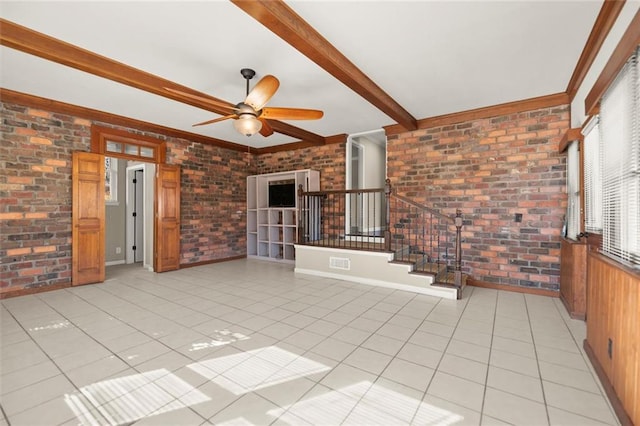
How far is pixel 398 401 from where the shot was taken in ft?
5.72

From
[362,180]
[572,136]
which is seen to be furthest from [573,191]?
[362,180]

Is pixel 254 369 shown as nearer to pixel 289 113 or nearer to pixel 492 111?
pixel 289 113

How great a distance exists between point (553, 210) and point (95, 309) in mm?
6059

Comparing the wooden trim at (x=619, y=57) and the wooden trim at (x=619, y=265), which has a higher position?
the wooden trim at (x=619, y=57)

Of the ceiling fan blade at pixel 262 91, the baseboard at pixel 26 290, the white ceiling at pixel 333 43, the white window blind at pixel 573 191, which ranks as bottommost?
the baseboard at pixel 26 290

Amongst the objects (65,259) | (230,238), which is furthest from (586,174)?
(65,259)

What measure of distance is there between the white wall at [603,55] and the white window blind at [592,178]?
0.46 meters

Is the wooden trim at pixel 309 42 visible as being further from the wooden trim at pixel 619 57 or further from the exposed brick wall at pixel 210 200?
the exposed brick wall at pixel 210 200

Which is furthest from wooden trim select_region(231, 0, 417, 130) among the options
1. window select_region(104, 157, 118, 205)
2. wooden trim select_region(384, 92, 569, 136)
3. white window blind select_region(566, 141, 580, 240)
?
window select_region(104, 157, 118, 205)

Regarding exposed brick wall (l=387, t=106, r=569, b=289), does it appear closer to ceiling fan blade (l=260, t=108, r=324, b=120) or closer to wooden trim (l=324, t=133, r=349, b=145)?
wooden trim (l=324, t=133, r=349, b=145)

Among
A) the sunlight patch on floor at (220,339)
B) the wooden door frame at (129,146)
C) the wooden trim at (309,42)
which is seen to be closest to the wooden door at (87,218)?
the wooden door frame at (129,146)

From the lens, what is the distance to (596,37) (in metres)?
2.46

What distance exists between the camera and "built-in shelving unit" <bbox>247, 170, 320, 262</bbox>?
20.6ft

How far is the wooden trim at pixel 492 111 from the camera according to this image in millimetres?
3848
